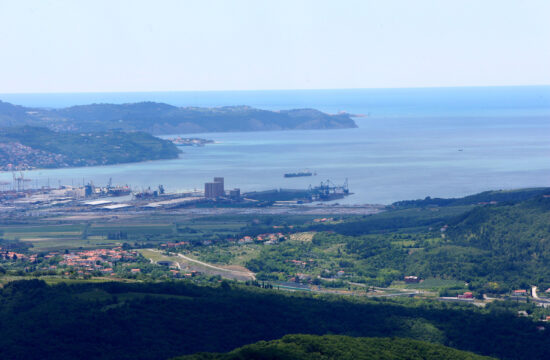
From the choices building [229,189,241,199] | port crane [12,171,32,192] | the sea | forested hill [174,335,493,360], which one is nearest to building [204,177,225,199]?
building [229,189,241,199]

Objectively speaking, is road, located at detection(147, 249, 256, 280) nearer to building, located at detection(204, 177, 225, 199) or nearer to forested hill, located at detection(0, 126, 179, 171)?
building, located at detection(204, 177, 225, 199)

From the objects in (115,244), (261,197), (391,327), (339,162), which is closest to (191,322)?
(391,327)

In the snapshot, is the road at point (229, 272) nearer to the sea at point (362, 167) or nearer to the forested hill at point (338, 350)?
the forested hill at point (338, 350)

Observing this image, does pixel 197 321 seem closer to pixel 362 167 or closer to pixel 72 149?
pixel 362 167

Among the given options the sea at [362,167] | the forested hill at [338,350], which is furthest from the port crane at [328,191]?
the forested hill at [338,350]

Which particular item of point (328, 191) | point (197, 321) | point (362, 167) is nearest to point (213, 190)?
point (328, 191)

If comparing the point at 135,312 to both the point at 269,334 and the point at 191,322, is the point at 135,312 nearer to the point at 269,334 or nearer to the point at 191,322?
the point at 191,322
